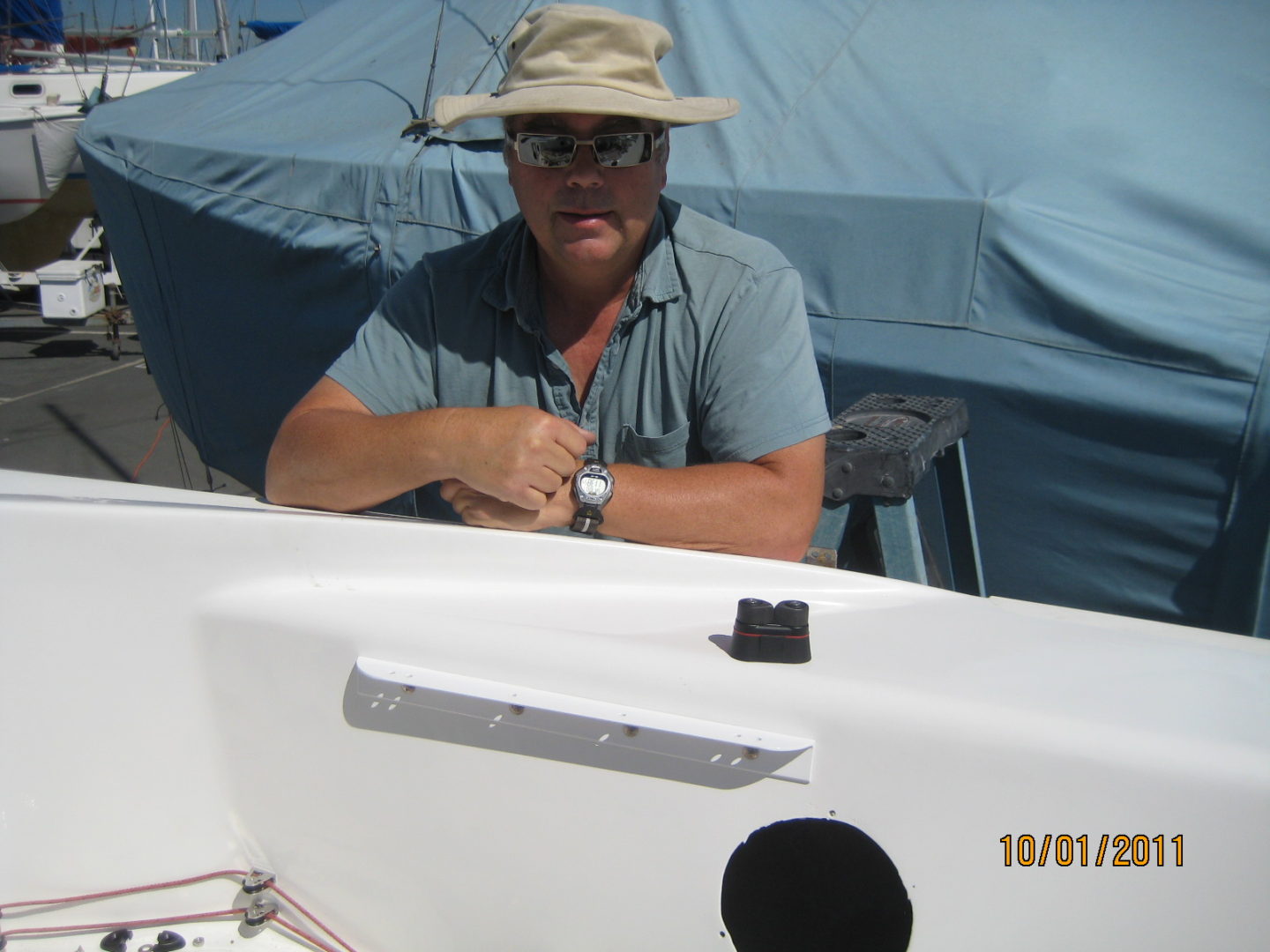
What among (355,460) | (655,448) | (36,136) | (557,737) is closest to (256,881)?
(557,737)

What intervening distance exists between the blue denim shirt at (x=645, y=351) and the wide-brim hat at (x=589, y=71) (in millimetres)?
234

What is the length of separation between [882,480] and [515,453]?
72cm

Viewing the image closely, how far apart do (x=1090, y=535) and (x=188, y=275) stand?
148 inches

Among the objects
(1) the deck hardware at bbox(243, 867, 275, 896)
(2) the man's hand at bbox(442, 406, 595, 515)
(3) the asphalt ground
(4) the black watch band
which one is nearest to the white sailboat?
(3) the asphalt ground

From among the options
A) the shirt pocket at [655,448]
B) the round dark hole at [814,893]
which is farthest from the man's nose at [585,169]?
the round dark hole at [814,893]

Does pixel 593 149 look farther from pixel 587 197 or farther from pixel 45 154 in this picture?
pixel 45 154

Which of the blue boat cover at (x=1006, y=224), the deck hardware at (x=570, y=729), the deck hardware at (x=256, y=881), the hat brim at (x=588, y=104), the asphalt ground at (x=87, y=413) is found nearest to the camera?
the deck hardware at (x=570, y=729)

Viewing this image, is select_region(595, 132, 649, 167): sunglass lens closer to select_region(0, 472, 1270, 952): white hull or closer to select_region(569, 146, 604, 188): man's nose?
select_region(569, 146, 604, 188): man's nose

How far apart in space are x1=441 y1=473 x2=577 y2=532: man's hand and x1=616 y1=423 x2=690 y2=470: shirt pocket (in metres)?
0.33

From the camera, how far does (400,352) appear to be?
1812 millimetres

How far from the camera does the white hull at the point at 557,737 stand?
896 mm

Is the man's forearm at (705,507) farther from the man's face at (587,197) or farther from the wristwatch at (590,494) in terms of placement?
the man's face at (587,197)

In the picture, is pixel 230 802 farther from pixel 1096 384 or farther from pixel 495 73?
pixel 495 73
